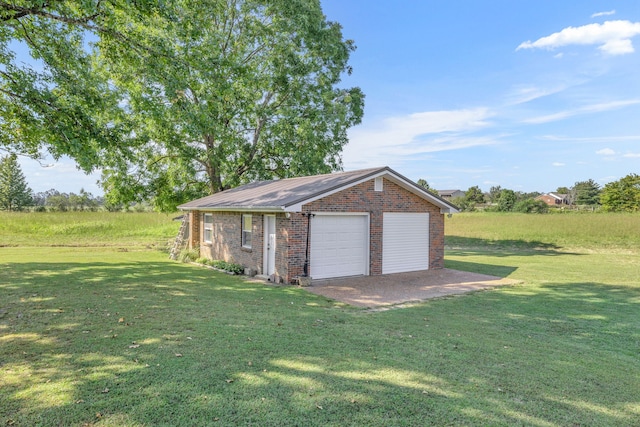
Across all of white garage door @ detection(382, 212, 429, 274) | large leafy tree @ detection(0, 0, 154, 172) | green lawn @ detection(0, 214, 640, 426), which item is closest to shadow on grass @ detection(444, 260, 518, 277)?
white garage door @ detection(382, 212, 429, 274)

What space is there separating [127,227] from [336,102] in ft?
60.4

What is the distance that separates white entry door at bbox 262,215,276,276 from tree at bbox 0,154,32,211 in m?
45.4

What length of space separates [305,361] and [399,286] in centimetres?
648

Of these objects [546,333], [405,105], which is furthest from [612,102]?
[546,333]

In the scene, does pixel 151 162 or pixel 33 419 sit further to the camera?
pixel 151 162

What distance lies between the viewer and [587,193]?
74688 mm

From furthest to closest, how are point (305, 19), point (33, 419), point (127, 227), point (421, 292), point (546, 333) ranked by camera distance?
point (127, 227) < point (305, 19) < point (421, 292) < point (546, 333) < point (33, 419)

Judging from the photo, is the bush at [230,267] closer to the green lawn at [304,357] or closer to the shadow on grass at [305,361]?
the green lawn at [304,357]

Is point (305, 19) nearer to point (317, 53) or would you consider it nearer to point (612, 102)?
point (317, 53)

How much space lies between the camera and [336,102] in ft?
74.7

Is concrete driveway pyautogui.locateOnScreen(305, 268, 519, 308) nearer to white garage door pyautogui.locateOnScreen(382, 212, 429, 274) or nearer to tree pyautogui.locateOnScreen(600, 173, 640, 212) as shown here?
white garage door pyautogui.locateOnScreen(382, 212, 429, 274)


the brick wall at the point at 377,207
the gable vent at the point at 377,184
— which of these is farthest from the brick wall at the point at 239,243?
the gable vent at the point at 377,184

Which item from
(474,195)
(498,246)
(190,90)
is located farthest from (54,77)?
(474,195)

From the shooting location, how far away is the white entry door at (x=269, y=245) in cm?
1182
